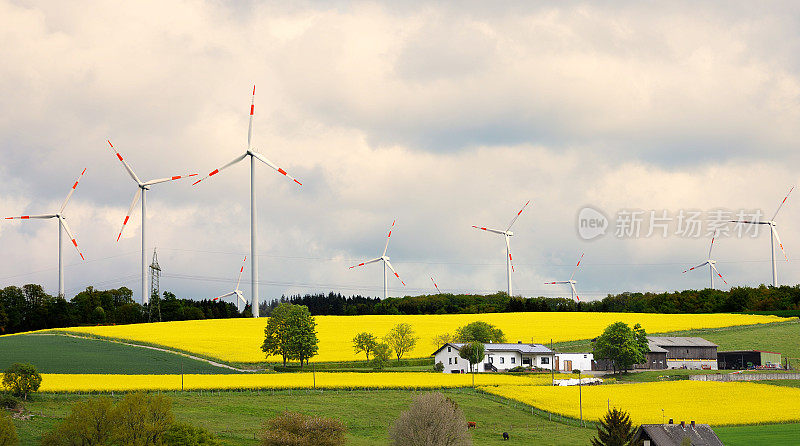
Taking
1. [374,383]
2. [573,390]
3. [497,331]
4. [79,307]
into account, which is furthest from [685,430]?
[79,307]

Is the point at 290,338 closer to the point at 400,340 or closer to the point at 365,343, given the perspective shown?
the point at 365,343

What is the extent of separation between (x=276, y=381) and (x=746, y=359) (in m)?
77.4

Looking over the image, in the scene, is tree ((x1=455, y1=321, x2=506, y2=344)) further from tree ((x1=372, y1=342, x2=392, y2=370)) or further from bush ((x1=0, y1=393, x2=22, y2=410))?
bush ((x1=0, y1=393, x2=22, y2=410))

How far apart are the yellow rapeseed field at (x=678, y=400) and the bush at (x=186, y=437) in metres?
38.5

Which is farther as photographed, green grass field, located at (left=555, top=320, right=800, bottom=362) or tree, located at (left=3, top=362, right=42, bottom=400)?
green grass field, located at (left=555, top=320, right=800, bottom=362)

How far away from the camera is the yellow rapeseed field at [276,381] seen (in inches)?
3625

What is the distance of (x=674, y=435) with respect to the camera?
2680 inches

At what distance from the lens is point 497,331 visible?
470 ft

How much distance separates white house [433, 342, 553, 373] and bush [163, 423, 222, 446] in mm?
67538

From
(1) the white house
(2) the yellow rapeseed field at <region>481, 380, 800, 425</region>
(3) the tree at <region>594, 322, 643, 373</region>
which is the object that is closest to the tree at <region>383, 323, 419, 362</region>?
(1) the white house

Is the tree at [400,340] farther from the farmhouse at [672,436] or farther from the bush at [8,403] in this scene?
the farmhouse at [672,436]

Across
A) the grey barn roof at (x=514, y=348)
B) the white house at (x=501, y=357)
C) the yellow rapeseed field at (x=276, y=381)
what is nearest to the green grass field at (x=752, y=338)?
the grey barn roof at (x=514, y=348)

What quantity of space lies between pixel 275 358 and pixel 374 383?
34.6 metres

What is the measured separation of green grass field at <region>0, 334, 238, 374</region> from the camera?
10969 centimetres
